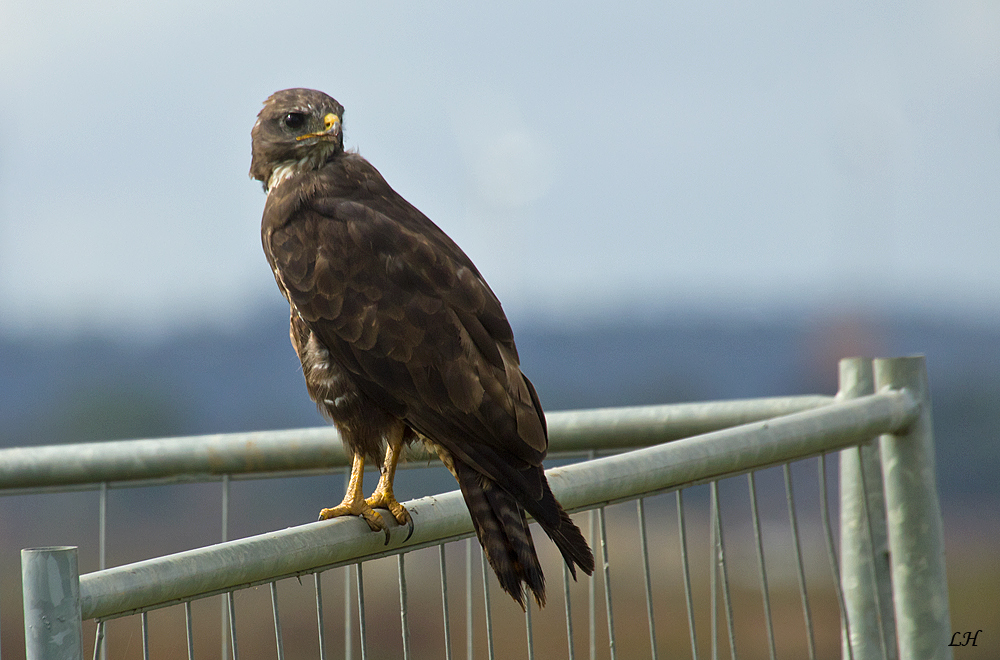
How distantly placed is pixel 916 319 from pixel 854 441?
4337 cm

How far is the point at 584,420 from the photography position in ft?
9.09

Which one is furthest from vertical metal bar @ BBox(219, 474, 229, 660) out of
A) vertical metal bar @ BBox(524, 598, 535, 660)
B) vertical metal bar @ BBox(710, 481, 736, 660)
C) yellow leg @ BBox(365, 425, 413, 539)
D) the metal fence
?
vertical metal bar @ BBox(710, 481, 736, 660)

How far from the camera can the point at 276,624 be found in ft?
5.69

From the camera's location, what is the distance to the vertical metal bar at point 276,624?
66.5 inches

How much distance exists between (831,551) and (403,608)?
1.07m

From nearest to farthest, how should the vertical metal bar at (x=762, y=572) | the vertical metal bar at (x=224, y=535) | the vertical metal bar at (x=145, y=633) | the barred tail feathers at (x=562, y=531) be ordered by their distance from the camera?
the vertical metal bar at (x=145, y=633) → the barred tail feathers at (x=562, y=531) → the vertical metal bar at (x=762, y=572) → the vertical metal bar at (x=224, y=535)

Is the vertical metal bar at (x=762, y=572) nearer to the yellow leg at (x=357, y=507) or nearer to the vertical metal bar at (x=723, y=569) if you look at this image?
the vertical metal bar at (x=723, y=569)

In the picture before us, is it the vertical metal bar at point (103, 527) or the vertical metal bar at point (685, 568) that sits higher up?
the vertical metal bar at point (103, 527)

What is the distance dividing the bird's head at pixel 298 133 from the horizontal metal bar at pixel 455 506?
41.0 inches

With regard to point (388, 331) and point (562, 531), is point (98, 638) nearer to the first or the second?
point (562, 531)

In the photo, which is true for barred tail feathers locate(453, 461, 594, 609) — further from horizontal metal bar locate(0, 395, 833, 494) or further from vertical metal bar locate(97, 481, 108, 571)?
vertical metal bar locate(97, 481, 108, 571)

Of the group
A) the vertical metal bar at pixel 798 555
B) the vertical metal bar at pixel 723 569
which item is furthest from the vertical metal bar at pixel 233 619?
Result: the vertical metal bar at pixel 798 555

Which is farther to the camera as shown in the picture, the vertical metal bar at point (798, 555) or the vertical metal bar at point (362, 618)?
the vertical metal bar at point (798, 555)

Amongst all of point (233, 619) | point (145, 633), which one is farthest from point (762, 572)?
point (145, 633)
